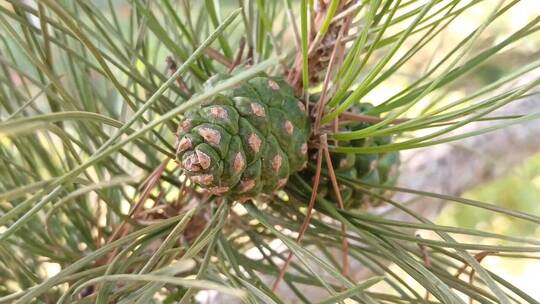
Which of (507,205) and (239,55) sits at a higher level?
(507,205)

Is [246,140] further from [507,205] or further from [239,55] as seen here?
[507,205]

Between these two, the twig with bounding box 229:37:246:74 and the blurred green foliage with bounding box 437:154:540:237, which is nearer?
the twig with bounding box 229:37:246:74

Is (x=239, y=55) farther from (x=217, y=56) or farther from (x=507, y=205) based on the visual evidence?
(x=507, y=205)

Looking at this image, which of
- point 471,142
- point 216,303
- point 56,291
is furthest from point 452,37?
point 56,291

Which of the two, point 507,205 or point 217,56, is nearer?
point 217,56

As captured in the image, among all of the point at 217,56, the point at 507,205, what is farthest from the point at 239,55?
the point at 507,205

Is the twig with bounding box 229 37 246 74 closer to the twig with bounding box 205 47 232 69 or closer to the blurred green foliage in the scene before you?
the twig with bounding box 205 47 232 69

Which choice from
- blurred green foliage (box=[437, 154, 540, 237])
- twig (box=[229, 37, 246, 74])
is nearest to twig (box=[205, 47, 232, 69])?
twig (box=[229, 37, 246, 74])

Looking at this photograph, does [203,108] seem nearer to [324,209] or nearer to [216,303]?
[324,209]

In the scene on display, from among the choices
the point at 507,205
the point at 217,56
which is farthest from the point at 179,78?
the point at 507,205

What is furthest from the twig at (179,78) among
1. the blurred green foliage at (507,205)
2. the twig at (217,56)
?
the blurred green foliage at (507,205)
